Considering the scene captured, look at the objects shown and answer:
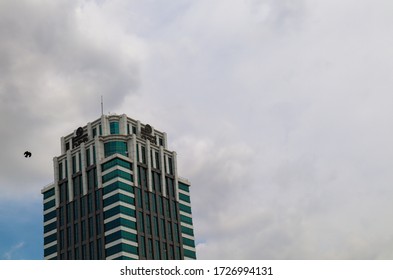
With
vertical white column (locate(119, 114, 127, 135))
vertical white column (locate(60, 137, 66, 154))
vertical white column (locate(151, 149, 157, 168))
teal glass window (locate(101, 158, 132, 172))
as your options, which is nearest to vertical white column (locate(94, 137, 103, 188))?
teal glass window (locate(101, 158, 132, 172))

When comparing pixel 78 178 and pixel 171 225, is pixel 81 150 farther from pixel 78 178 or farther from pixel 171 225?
pixel 171 225

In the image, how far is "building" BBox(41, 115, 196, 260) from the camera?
137 meters

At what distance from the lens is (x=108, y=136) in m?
151

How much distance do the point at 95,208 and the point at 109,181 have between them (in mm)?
7393

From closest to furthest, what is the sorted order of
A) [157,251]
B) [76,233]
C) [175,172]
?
[157,251] → [76,233] → [175,172]

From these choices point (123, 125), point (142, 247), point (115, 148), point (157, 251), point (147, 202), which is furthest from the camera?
point (123, 125)

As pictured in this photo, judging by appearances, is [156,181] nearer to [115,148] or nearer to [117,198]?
[115,148]

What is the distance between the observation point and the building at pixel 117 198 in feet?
449

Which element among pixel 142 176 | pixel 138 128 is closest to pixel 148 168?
pixel 142 176

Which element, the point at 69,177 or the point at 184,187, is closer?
the point at 69,177

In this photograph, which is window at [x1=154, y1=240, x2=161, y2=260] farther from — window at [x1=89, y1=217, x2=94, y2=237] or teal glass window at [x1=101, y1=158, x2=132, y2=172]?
teal glass window at [x1=101, y1=158, x2=132, y2=172]

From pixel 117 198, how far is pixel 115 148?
16151 millimetres

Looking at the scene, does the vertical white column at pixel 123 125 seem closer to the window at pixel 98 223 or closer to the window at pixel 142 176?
the window at pixel 142 176

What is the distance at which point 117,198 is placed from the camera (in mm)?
137875
